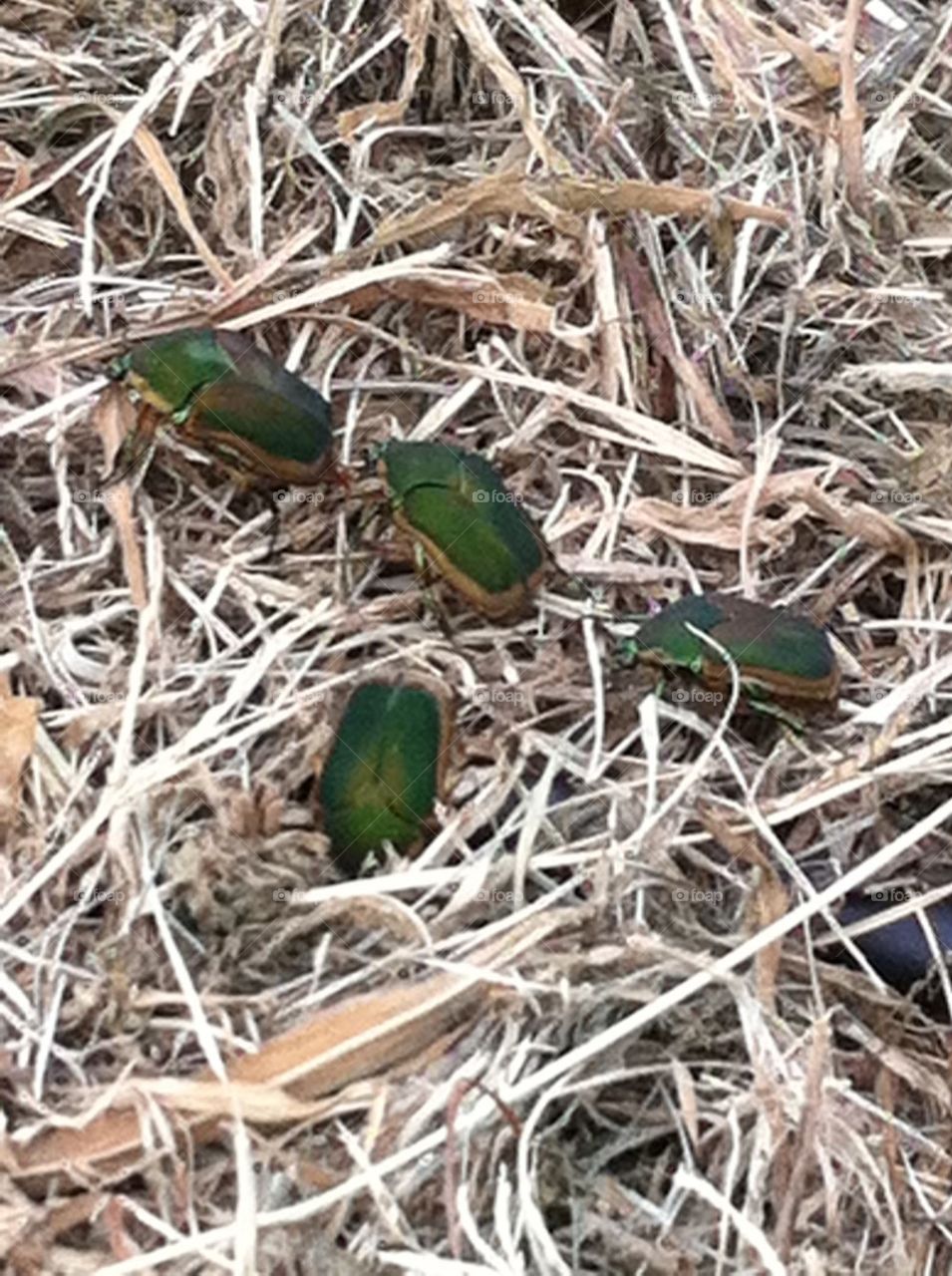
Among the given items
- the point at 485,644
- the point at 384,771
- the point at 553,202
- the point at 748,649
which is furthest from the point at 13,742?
the point at 553,202

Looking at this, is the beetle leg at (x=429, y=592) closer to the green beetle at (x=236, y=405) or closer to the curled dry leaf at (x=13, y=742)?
the green beetle at (x=236, y=405)

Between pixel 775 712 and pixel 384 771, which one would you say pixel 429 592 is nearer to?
pixel 384 771

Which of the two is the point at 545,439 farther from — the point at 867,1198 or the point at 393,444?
the point at 867,1198

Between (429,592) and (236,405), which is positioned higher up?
(236,405)

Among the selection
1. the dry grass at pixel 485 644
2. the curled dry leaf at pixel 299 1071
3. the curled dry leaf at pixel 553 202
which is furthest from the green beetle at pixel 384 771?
the curled dry leaf at pixel 553 202

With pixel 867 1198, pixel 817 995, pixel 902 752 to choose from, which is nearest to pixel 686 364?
pixel 902 752

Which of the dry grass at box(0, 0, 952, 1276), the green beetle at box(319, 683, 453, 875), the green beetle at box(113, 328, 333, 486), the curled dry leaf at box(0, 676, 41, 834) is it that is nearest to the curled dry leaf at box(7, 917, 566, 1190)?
the dry grass at box(0, 0, 952, 1276)

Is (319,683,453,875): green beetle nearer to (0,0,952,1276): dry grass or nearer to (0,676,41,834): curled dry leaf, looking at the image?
(0,0,952,1276): dry grass
